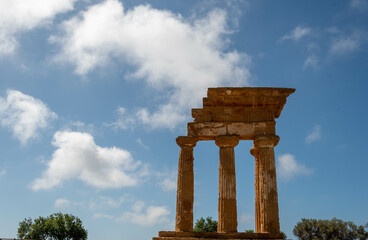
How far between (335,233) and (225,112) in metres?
48.1

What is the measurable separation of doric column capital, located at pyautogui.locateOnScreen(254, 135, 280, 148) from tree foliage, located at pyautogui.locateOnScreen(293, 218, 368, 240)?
45.4 metres

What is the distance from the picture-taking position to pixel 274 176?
20.7m

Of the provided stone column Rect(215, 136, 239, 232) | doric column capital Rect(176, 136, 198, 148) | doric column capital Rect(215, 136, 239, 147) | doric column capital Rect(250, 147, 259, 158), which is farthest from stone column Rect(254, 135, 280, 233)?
doric column capital Rect(176, 136, 198, 148)

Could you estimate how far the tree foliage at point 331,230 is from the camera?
5922cm

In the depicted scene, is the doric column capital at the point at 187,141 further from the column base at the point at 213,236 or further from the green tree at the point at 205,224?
the green tree at the point at 205,224

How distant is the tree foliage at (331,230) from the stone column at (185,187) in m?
46.9

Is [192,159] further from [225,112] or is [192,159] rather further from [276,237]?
[276,237]

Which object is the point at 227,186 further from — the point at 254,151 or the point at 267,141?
the point at 254,151

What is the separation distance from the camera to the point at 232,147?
2180 cm

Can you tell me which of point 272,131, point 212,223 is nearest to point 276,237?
point 272,131

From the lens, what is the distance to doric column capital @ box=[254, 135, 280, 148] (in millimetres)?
21359

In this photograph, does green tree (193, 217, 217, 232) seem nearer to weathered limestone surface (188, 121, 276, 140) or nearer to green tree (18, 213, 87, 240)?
green tree (18, 213, 87, 240)

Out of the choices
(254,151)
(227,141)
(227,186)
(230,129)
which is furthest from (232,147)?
(254,151)

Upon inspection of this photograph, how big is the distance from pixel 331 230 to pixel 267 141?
46.1 m
